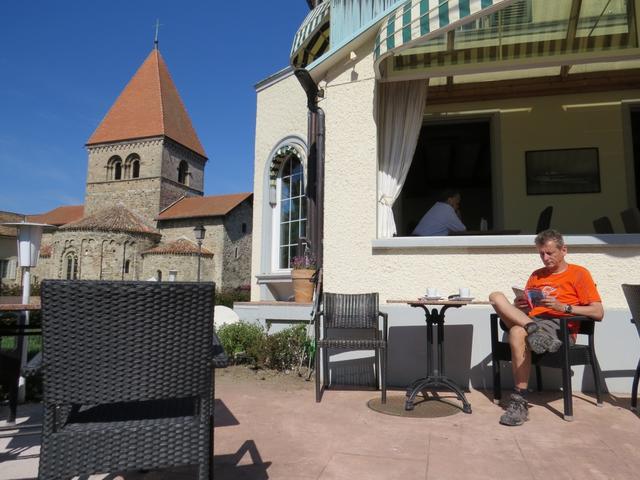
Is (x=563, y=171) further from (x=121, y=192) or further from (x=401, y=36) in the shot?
(x=121, y=192)

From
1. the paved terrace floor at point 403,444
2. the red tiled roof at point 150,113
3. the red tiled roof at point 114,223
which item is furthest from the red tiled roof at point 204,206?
the paved terrace floor at point 403,444

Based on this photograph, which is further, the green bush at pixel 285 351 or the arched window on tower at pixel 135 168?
the arched window on tower at pixel 135 168

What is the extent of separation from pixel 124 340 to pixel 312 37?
7018 millimetres

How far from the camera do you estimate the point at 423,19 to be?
4.33 m

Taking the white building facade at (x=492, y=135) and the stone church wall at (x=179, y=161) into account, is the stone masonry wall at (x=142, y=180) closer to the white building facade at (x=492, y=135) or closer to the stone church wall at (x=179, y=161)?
the stone church wall at (x=179, y=161)

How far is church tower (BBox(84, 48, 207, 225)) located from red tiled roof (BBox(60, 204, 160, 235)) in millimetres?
1043

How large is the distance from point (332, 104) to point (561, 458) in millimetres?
3878

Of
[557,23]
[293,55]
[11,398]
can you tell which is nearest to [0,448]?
[11,398]

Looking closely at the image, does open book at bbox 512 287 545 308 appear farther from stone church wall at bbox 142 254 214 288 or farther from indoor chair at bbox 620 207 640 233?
stone church wall at bbox 142 254 214 288

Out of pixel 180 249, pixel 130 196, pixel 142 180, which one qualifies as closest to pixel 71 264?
pixel 180 249

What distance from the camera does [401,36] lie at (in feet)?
14.6

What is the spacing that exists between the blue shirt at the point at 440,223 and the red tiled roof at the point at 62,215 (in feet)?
157

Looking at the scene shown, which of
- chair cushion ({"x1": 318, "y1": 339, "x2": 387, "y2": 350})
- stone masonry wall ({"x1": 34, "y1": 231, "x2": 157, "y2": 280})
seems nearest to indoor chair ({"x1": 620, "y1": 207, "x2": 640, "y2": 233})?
chair cushion ({"x1": 318, "y1": 339, "x2": 387, "y2": 350})

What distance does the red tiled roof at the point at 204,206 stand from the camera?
37.3m
